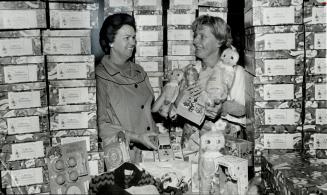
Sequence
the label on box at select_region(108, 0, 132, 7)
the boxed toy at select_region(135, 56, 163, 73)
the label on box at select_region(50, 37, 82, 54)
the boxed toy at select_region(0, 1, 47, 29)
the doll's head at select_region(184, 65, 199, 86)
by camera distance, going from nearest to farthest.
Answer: the boxed toy at select_region(0, 1, 47, 29), the label on box at select_region(50, 37, 82, 54), the doll's head at select_region(184, 65, 199, 86), the label on box at select_region(108, 0, 132, 7), the boxed toy at select_region(135, 56, 163, 73)

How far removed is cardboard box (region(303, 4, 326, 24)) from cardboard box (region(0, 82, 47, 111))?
5.45 ft

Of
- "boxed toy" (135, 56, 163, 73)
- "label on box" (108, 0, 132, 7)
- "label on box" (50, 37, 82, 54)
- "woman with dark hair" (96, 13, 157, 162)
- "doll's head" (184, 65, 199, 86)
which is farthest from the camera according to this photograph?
"boxed toy" (135, 56, 163, 73)

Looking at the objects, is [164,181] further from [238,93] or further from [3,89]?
[3,89]

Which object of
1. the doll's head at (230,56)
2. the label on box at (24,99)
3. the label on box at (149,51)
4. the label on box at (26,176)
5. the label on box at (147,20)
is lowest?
the label on box at (26,176)

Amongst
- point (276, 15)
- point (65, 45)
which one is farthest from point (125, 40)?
point (276, 15)

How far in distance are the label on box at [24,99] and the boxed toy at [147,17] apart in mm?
997

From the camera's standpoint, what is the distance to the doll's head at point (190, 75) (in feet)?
7.61

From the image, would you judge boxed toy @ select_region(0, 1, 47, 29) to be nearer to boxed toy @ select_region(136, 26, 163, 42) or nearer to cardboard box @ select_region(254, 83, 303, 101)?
boxed toy @ select_region(136, 26, 163, 42)

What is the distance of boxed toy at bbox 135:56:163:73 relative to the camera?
2.70 m

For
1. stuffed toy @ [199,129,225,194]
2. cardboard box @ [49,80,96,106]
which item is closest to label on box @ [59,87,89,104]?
cardboard box @ [49,80,96,106]

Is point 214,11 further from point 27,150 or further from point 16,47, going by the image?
point 27,150

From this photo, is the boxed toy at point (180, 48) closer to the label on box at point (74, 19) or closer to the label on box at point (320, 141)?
the label on box at point (74, 19)

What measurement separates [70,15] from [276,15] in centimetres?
127

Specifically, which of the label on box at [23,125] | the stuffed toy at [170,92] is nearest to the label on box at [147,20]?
the stuffed toy at [170,92]
